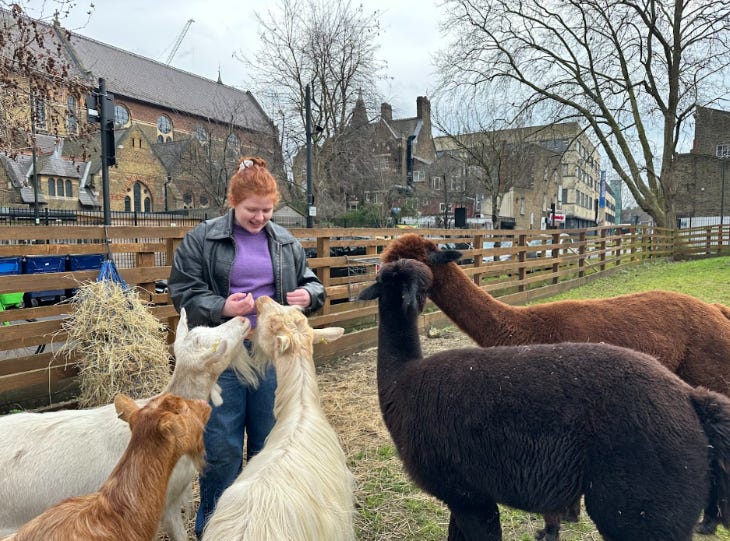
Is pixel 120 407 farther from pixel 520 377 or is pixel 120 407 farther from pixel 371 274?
pixel 371 274

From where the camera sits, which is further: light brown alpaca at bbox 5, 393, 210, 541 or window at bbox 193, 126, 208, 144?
window at bbox 193, 126, 208, 144

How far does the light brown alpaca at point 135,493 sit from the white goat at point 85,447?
543 millimetres

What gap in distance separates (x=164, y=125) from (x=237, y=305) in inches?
2165

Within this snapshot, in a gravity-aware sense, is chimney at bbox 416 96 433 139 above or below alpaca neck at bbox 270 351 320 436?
above

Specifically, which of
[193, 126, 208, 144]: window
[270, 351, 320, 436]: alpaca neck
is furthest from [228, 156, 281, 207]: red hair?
[193, 126, 208, 144]: window

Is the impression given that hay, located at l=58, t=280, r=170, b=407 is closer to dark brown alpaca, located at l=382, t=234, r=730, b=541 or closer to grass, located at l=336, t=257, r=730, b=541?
grass, located at l=336, t=257, r=730, b=541

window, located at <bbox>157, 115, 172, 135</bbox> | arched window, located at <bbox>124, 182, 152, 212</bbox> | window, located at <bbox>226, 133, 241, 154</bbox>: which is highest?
window, located at <bbox>157, 115, 172, 135</bbox>

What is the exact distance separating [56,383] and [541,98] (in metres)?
22.2

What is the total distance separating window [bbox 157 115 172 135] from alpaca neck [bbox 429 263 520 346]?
53.8 m

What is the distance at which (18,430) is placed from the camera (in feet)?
8.25

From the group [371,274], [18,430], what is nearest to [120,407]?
[18,430]

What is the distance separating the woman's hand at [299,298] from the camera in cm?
278

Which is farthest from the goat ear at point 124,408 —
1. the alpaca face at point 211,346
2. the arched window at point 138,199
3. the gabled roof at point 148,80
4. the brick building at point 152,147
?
the gabled roof at point 148,80

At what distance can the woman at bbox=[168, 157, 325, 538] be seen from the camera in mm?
2635
